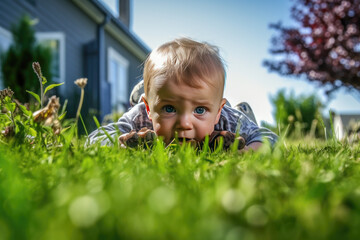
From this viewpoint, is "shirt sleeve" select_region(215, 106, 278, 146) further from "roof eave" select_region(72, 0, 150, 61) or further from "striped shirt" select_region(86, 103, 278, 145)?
"roof eave" select_region(72, 0, 150, 61)

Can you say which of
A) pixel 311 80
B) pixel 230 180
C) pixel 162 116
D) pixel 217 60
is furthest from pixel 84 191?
pixel 311 80

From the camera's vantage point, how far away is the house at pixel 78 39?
9.05m

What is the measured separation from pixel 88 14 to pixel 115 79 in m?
4.00

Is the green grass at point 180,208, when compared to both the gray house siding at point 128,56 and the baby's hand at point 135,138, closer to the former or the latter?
the baby's hand at point 135,138

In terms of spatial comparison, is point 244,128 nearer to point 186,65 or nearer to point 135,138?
point 186,65

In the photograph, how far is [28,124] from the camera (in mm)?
1912

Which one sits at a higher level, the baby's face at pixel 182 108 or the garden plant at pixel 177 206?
the garden plant at pixel 177 206

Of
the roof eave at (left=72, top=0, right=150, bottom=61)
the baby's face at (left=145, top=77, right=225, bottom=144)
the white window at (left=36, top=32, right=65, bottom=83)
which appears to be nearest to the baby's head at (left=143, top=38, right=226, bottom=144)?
the baby's face at (left=145, top=77, right=225, bottom=144)

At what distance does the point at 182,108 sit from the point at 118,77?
13.6 meters

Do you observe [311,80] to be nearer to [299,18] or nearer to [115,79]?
[299,18]

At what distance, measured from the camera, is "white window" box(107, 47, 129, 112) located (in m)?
14.0

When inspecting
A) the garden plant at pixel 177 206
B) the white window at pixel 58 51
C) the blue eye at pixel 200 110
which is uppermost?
the garden plant at pixel 177 206

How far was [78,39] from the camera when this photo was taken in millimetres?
11289

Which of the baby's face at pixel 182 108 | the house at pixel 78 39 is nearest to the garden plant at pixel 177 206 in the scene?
the baby's face at pixel 182 108
